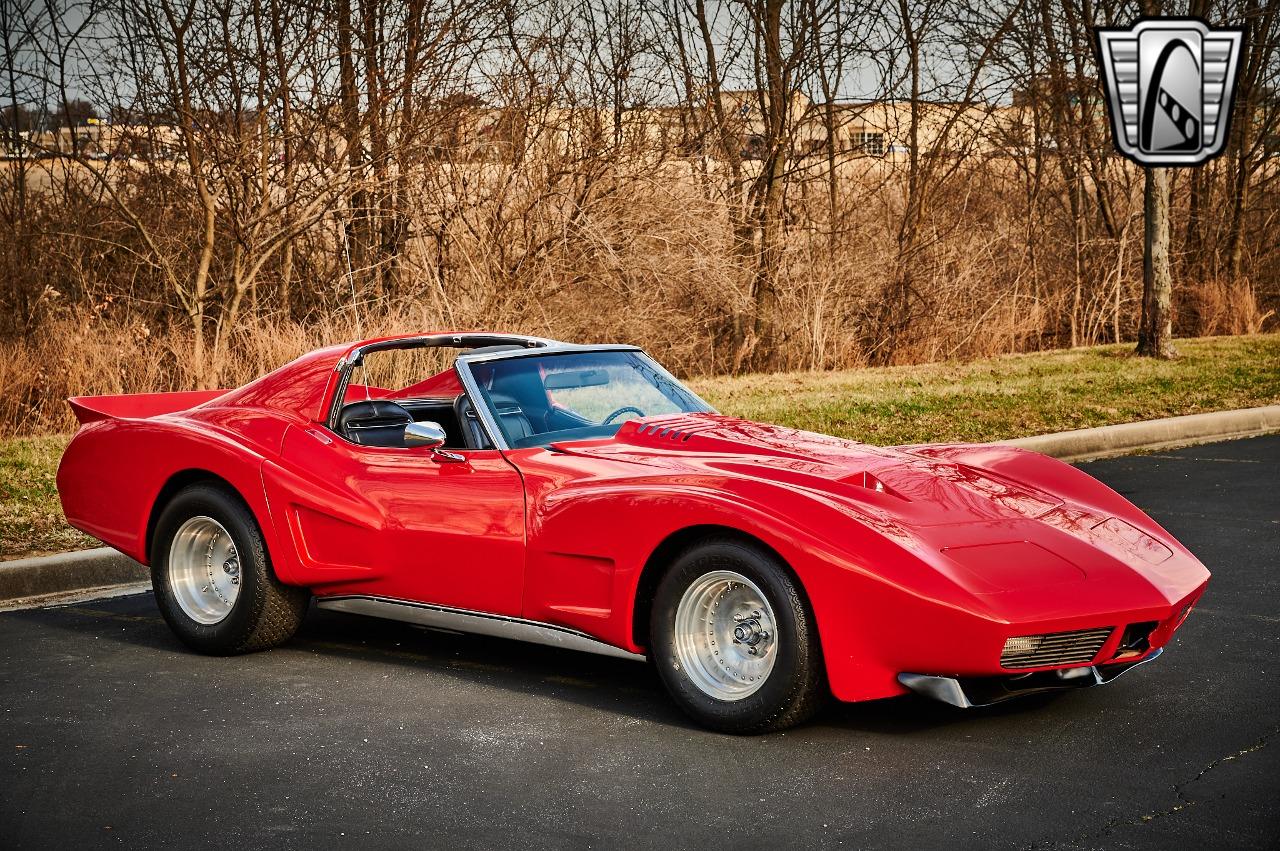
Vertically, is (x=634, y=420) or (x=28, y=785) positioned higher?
(x=634, y=420)

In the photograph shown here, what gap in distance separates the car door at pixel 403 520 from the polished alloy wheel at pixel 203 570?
47cm

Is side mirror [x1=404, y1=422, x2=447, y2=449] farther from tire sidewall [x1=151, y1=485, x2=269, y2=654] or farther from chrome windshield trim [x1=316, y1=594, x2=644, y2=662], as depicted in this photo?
tire sidewall [x1=151, y1=485, x2=269, y2=654]

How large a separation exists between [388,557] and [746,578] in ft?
5.59

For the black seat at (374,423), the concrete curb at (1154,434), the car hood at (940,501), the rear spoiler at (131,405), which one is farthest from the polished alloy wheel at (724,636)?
the concrete curb at (1154,434)

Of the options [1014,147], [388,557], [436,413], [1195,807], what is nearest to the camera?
[1195,807]

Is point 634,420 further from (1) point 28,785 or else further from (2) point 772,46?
(2) point 772,46

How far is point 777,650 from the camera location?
4473 mm

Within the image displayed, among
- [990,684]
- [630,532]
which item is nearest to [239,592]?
[630,532]

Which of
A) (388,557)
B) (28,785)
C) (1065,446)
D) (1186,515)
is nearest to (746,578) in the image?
(388,557)

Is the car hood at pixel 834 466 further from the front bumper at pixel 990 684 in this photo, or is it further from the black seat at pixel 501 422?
the front bumper at pixel 990 684

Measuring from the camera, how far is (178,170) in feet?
49.2

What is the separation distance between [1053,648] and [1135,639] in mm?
401

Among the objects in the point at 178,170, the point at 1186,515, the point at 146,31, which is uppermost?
the point at 146,31

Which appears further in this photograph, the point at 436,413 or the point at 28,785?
the point at 436,413
